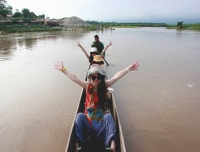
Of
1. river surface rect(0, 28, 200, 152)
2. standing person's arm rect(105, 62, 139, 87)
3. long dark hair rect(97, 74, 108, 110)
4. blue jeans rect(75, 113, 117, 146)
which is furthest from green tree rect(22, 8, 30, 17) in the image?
blue jeans rect(75, 113, 117, 146)

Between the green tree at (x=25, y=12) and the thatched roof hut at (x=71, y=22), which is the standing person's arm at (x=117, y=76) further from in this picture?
the green tree at (x=25, y=12)

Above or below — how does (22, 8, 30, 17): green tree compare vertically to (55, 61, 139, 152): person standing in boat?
above

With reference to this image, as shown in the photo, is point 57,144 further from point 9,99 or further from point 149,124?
point 9,99

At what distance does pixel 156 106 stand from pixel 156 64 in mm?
5087

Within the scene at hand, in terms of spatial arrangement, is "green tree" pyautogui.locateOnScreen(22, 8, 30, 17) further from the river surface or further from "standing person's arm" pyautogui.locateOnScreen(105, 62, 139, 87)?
"standing person's arm" pyautogui.locateOnScreen(105, 62, 139, 87)

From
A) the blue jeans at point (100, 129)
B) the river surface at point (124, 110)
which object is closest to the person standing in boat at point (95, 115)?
the blue jeans at point (100, 129)

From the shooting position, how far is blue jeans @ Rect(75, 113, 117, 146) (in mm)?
2462

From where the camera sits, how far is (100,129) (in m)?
2.60

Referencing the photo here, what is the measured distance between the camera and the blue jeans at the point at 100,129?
96.9 inches

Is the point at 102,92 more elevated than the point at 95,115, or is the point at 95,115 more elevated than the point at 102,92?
the point at 102,92

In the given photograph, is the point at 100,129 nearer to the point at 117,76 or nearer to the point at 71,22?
the point at 117,76

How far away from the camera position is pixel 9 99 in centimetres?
→ 505

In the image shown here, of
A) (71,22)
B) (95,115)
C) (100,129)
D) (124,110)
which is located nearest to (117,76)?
(95,115)

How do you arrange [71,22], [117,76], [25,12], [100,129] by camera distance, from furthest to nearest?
1. [25,12]
2. [71,22]
3. [117,76]
4. [100,129]
